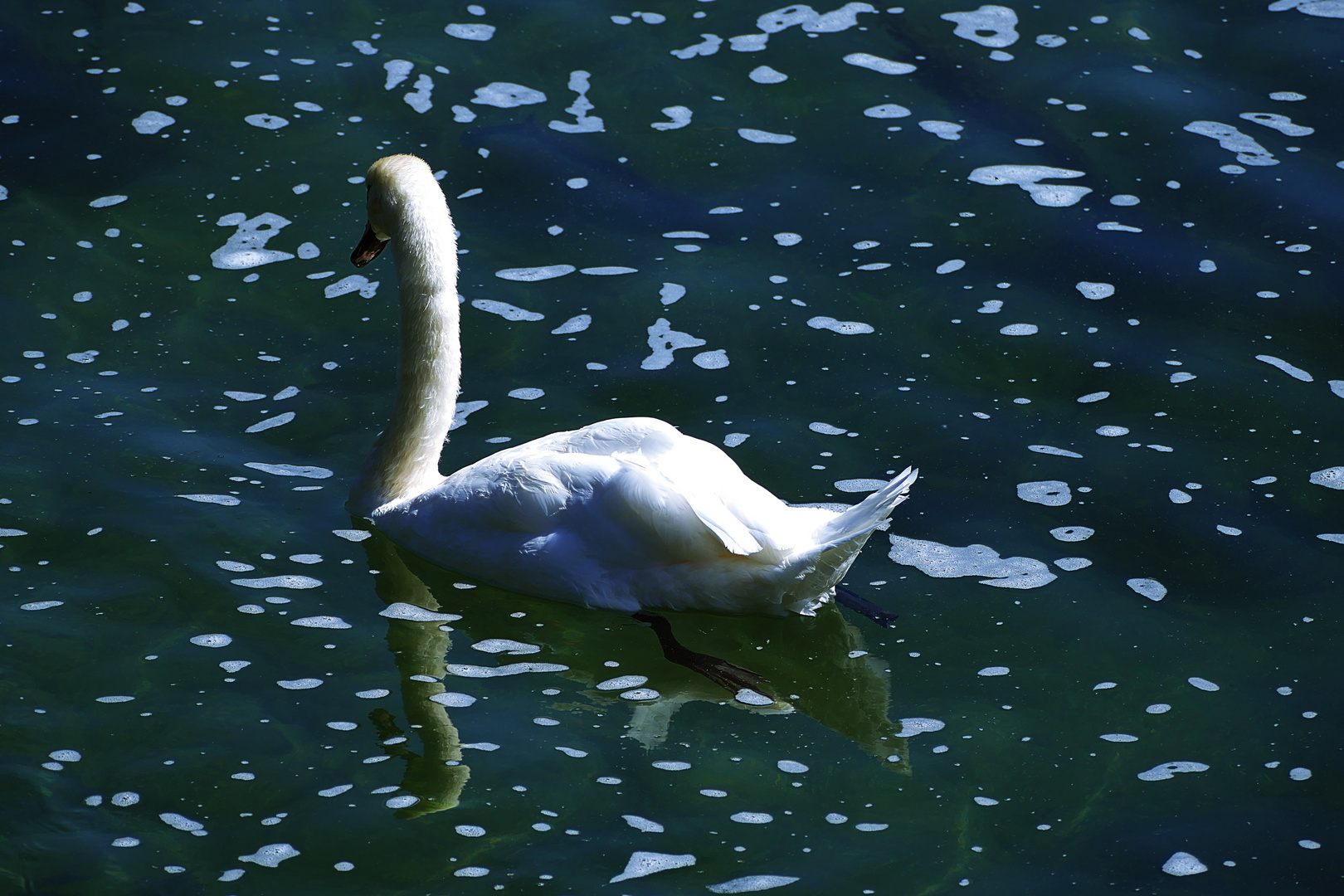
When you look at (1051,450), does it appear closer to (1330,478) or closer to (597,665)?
(1330,478)

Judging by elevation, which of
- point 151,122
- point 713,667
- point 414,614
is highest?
point 151,122

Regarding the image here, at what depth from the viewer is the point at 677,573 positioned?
5.54 metres

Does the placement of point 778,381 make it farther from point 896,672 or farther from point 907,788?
point 907,788

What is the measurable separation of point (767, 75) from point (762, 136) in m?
0.70

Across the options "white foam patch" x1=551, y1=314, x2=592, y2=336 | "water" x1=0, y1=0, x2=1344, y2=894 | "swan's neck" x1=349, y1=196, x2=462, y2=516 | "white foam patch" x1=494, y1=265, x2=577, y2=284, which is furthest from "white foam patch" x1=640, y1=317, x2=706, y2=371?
"swan's neck" x1=349, y1=196, x2=462, y2=516

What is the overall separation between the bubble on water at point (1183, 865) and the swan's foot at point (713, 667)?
58.0 inches

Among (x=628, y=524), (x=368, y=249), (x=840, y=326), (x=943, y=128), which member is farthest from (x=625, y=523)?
(x=943, y=128)

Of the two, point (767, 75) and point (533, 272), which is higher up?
point (767, 75)

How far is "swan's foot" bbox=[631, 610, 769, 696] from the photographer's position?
5336mm

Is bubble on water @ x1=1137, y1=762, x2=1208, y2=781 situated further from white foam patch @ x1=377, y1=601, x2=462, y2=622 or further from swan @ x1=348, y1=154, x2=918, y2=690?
white foam patch @ x1=377, y1=601, x2=462, y2=622

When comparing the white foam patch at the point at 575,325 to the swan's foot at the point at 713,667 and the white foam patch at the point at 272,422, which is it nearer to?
the white foam patch at the point at 272,422

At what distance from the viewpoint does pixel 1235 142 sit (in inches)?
348

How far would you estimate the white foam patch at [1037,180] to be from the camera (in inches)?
334

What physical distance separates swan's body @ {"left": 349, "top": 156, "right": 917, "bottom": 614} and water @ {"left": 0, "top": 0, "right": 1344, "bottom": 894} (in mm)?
166
